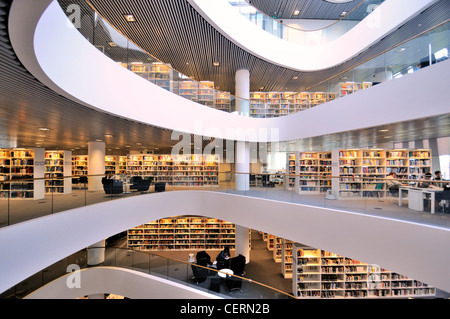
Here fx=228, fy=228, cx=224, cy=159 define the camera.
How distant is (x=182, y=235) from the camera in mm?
10703

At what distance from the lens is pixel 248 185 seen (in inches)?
294

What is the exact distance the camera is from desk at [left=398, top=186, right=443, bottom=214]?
4098 millimetres

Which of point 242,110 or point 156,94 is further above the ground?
point 242,110

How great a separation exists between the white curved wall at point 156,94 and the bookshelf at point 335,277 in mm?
3991

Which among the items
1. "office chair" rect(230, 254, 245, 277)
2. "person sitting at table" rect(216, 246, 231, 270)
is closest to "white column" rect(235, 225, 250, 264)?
"person sitting at table" rect(216, 246, 231, 270)

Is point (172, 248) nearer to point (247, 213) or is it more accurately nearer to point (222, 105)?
point (247, 213)

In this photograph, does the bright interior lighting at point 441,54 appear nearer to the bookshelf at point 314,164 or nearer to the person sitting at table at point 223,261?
the bookshelf at point 314,164

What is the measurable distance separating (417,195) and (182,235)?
899 cm

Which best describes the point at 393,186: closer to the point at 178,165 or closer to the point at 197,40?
the point at 197,40

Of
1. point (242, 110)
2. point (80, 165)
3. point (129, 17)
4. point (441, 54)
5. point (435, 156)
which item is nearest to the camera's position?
point (441, 54)

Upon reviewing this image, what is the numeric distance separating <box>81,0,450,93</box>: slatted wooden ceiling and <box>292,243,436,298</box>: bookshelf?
6886 mm

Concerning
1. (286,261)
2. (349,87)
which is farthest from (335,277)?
(349,87)

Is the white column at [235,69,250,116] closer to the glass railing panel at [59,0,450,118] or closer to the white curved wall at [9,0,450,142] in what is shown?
the glass railing panel at [59,0,450,118]
